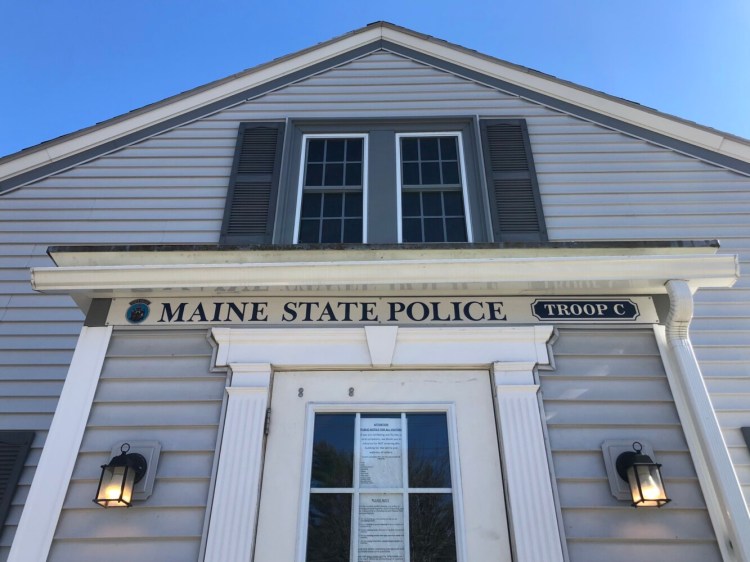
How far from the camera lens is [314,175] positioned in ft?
19.8

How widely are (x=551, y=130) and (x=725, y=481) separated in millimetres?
3988

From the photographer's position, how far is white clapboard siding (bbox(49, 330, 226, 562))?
3549 mm

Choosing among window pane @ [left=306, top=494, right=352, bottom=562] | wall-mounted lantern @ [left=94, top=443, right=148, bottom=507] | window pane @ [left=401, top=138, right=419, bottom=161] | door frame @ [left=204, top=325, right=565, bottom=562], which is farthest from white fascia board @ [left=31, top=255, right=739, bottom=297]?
window pane @ [left=401, top=138, right=419, bottom=161]

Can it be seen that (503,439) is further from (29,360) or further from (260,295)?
(29,360)

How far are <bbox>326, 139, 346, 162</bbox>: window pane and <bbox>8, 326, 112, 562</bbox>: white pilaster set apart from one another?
2945mm

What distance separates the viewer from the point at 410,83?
22.1ft

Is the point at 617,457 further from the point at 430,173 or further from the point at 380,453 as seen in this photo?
the point at 430,173

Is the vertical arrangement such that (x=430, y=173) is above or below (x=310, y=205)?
above

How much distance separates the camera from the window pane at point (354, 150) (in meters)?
6.12

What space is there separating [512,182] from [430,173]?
84 centimetres

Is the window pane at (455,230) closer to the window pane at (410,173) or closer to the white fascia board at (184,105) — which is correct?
the window pane at (410,173)

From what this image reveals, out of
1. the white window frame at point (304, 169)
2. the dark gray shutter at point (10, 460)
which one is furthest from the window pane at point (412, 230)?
the dark gray shutter at point (10, 460)

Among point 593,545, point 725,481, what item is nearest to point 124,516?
point 593,545

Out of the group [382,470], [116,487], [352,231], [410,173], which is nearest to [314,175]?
[352,231]
